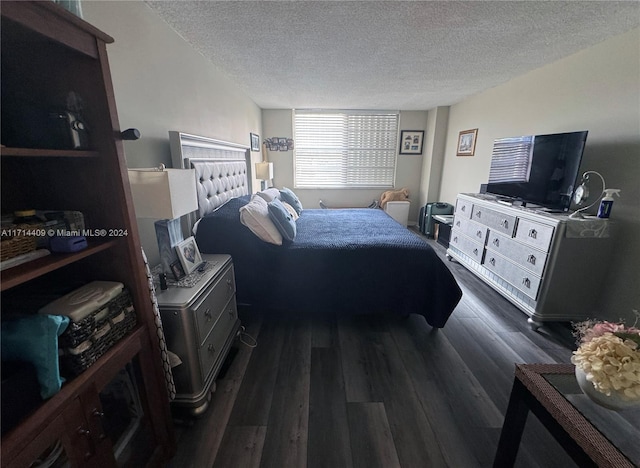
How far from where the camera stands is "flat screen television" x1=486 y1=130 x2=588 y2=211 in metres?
2.18

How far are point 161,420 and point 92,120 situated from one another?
121 cm

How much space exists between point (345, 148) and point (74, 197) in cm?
481

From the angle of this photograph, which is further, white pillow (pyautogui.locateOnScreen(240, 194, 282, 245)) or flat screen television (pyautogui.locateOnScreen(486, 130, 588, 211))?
flat screen television (pyautogui.locateOnScreen(486, 130, 588, 211))

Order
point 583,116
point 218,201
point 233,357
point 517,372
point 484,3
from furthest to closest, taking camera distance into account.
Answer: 1. point 218,201
2. point 583,116
3. point 233,357
4. point 484,3
5. point 517,372

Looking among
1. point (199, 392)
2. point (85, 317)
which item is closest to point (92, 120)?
point (85, 317)

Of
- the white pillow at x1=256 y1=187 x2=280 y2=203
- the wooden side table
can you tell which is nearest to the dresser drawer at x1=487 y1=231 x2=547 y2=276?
the wooden side table

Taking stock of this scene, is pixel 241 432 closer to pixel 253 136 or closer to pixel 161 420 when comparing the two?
pixel 161 420

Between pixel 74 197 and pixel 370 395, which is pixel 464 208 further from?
pixel 74 197

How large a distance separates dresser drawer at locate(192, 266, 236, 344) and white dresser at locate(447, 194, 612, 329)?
8.10ft

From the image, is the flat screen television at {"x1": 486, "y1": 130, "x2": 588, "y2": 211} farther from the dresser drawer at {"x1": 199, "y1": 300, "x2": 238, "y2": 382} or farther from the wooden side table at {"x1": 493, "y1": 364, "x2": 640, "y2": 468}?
the dresser drawer at {"x1": 199, "y1": 300, "x2": 238, "y2": 382}

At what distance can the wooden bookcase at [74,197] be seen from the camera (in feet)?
2.18

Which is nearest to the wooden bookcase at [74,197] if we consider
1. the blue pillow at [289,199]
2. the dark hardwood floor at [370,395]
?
the dark hardwood floor at [370,395]

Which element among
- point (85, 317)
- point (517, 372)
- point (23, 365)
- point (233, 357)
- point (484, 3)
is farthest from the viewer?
point (233, 357)

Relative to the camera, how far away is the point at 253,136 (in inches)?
162
